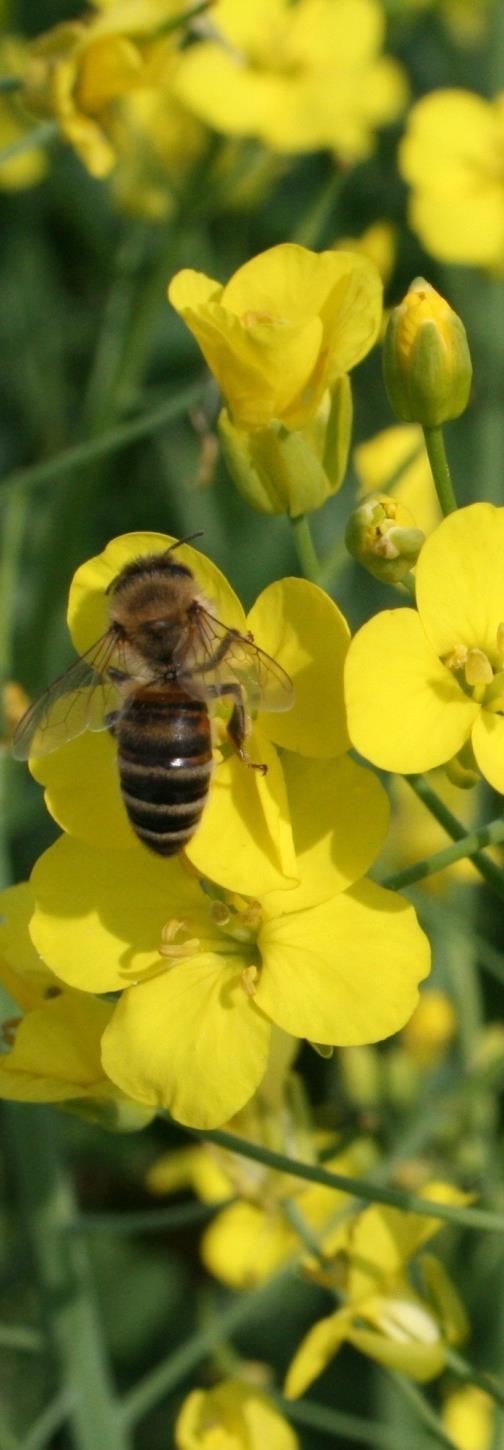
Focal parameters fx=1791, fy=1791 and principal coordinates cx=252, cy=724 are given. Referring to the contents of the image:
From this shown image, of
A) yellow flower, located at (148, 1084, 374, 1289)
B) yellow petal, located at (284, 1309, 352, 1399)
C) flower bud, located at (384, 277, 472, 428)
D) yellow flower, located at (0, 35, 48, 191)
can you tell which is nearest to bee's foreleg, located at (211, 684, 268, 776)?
flower bud, located at (384, 277, 472, 428)

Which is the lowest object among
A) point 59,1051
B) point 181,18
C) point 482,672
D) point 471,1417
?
point 471,1417

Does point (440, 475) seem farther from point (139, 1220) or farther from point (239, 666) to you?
point (139, 1220)

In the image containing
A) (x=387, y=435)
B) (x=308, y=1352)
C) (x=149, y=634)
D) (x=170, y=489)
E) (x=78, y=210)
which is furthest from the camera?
(x=78, y=210)

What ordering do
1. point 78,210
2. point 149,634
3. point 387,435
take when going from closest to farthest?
point 149,634
point 387,435
point 78,210

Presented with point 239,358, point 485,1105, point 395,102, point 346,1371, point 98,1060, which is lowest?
point 346,1371

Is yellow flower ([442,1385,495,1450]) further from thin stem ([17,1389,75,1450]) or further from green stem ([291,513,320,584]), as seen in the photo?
green stem ([291,513,320,584])

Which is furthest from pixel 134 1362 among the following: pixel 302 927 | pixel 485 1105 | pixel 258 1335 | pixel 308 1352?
pixel 302 927

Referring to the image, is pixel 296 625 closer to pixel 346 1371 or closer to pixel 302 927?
pixel 302 927

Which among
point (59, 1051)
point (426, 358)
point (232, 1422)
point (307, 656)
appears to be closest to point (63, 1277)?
point (232, 1422)
